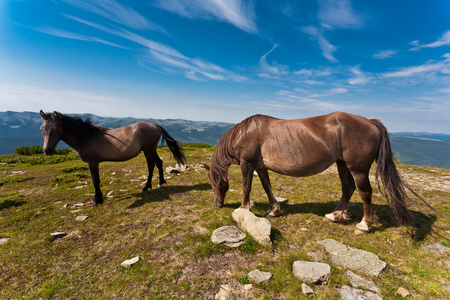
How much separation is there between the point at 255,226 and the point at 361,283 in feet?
7.07

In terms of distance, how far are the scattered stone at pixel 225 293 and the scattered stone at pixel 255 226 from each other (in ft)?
4.57

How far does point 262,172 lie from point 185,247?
10.1ft

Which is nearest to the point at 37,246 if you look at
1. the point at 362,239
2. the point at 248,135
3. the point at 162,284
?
the point at 162,284

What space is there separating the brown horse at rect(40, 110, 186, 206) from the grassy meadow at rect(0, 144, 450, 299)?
175 centimetres

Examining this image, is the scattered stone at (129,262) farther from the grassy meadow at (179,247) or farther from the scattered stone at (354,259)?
the scattered stone at (354,259)

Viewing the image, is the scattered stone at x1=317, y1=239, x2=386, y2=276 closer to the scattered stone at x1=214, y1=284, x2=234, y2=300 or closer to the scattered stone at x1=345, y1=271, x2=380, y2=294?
the scattered stone at x1=345, y1=271, x2=380, y2=294

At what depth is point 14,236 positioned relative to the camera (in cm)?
477

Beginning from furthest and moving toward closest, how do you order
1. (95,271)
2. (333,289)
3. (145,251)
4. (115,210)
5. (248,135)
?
(115,210), (248,135), (145,251), (95,271), (333,289)

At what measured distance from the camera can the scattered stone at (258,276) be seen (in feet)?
10.4

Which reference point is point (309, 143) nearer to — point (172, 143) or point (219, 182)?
point (219, 182)

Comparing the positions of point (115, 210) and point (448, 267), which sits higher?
point (448, 267)

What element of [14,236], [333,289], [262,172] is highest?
[262,172]

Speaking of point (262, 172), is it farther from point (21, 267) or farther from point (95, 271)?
point (21, 267)

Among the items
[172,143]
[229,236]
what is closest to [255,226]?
[229,236]
